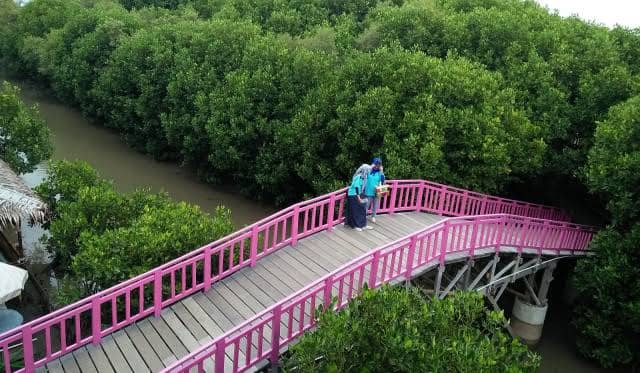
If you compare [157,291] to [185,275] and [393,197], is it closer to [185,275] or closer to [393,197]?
[185,275]

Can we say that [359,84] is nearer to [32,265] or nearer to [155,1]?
[32,265]

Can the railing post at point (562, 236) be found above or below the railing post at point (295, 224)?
below

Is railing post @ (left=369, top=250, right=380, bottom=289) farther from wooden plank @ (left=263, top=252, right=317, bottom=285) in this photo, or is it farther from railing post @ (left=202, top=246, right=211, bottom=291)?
railing post @ (left=202, top=246, right=211, bottom=291)

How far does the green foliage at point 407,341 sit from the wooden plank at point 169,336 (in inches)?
100

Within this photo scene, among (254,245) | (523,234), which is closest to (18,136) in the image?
(254,245)

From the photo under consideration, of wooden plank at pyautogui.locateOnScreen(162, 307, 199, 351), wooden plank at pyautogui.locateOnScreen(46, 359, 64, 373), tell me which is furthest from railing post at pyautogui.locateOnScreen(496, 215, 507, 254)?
wooden plank at pyautogui.locateOnScreen(46, 359, 64, 373)

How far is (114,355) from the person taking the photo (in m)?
7.76

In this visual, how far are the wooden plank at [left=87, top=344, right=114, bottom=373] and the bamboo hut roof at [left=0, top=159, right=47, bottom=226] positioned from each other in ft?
15.4

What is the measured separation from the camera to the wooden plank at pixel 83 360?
24.6 feet

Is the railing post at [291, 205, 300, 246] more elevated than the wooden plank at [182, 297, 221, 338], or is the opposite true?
the railing post at [291, 205, 300, 246]

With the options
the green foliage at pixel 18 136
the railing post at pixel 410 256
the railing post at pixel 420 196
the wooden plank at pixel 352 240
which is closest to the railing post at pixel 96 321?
the wooden plank at pixel 352 240

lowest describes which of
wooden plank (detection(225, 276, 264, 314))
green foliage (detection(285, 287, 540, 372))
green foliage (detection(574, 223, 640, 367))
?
green foliage (detection(574, 223, 640, 367))

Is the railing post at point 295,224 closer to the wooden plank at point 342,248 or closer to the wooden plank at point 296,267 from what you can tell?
the wooden plank at point 296,267

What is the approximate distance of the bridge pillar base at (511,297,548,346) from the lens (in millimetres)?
15000
